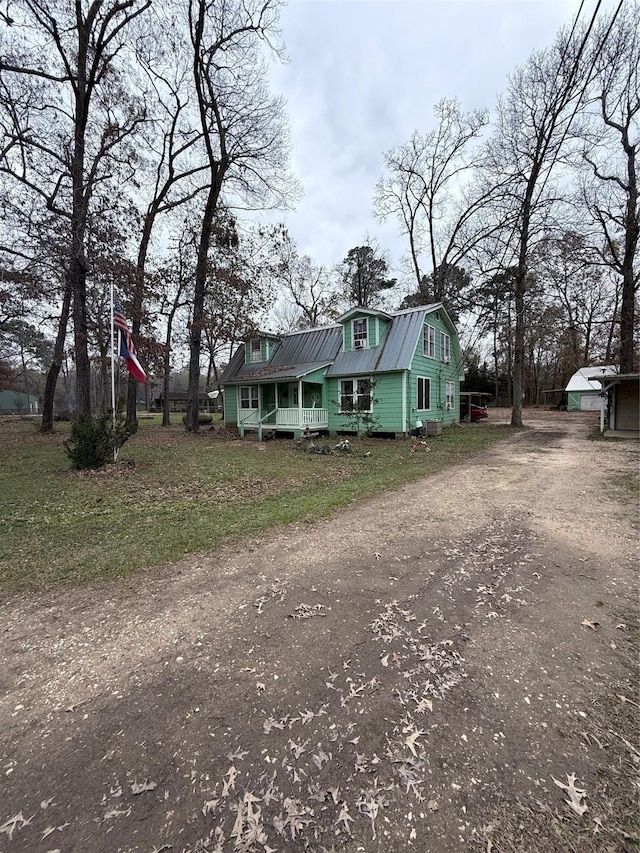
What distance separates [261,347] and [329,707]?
1948 cm

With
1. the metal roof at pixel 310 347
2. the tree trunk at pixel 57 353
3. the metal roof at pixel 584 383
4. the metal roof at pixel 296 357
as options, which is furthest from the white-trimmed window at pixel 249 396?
the metal roof at pixel 584 383

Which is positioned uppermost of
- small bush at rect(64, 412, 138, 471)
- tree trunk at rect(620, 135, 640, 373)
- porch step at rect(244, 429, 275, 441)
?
tree trunk at rect(620, 135, 640, 373)


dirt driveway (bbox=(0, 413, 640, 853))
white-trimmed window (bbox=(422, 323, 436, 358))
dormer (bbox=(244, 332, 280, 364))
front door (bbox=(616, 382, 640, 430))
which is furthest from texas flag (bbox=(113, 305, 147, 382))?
front door (bbox=(616, 382, 640, 430))

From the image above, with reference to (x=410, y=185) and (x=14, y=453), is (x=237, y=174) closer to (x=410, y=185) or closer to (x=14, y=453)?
(x=410, y=185)

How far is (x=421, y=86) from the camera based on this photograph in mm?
8594

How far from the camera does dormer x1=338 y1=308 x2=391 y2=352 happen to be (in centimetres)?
1656

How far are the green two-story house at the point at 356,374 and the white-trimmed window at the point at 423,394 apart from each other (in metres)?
0.04

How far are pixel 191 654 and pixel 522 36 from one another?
8.90 meters

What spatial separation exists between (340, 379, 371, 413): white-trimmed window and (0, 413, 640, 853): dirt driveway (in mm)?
11594

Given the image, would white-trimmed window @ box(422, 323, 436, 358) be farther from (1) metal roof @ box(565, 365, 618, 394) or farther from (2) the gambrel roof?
(1) metal roof @ box(565, 365, 618, 394)

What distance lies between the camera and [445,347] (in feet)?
64.6

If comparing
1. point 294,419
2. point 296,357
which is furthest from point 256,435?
point 296,357

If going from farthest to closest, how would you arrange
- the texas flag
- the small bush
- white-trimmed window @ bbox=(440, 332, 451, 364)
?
white-trimmed window @ bbox=(440, 332, 451, 364) < the texas flag < the small bush

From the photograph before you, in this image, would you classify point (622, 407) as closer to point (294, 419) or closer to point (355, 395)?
point (355, 395)
